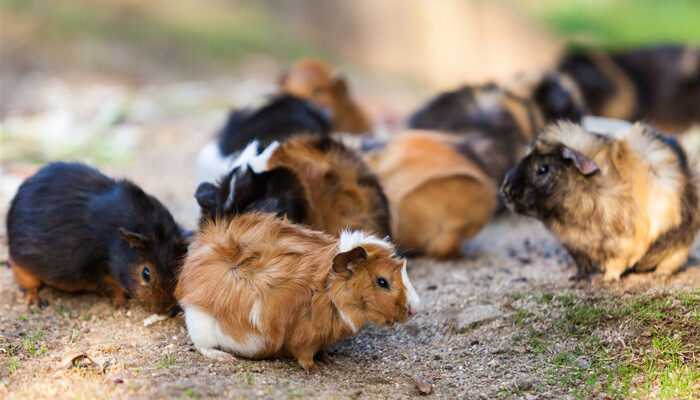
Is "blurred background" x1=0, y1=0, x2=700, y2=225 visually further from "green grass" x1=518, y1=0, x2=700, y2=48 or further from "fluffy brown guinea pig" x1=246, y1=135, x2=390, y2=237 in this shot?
"fluffy brown guinea pig" x1=246, y1=135, x2=390, y2=237

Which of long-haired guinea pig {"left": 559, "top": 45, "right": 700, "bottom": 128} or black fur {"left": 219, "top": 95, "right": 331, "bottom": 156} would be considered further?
long-haired guinea pig {"left": 559, "top": 45, "right": 700, "bottom": 128}

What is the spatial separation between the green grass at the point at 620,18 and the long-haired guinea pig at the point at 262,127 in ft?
27.1

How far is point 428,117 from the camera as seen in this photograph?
5.84 m

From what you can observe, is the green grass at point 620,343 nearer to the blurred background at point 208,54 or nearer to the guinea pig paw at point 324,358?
the guinea pig paw at point 324,358

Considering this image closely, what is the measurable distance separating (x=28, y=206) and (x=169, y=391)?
1691 millimetres

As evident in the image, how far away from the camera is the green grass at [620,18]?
40.8 feet

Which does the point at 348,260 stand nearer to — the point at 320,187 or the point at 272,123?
the point at 320,187

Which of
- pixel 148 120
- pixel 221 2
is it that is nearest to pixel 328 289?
pixel 148 120

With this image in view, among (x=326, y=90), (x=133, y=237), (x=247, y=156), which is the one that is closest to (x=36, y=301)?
(x=133, y=237)

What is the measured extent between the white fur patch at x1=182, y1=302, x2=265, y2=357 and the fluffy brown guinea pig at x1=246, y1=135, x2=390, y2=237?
0.91 meters

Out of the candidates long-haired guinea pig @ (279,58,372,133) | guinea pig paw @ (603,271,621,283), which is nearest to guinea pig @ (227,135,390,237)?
guinea pig paw @ (603,271,621,283)

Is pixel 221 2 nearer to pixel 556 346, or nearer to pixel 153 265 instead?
pixel 153 265

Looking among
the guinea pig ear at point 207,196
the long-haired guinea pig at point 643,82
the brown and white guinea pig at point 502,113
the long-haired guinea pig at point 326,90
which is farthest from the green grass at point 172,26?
the guinea pig ear at point 207,196

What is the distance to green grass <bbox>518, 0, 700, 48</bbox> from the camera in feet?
40.8
